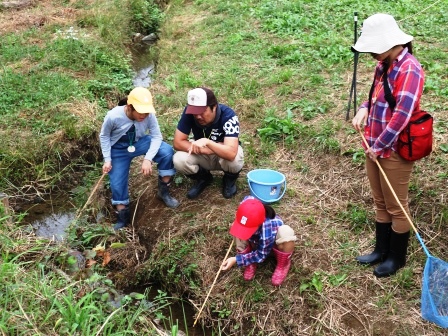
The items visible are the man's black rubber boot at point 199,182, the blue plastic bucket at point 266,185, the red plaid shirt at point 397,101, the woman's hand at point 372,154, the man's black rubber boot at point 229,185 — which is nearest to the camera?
the red plaid shirt at point 397,101

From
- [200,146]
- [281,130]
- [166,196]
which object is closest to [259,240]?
[200,146]

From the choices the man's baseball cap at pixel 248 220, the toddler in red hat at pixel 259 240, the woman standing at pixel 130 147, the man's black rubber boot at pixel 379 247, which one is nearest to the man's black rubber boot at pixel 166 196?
the woman standing at pixel 130 147

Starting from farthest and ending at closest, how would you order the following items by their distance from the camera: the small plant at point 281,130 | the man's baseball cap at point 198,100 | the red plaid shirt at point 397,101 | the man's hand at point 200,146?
the small plant at point 281,130 → the man's hand at point 200,146 → the man's baseball cap at point 198,100 → the red plaid shirt at point 397,101

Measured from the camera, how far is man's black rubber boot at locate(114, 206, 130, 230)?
4.74 meters

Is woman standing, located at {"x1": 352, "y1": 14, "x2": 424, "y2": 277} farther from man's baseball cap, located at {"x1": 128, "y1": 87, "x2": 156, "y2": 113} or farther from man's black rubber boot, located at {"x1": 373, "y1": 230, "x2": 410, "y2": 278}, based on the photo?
man's baseball cap, located at {"x1": 128, "y1": 87, "x2": 156, "y2": 113}

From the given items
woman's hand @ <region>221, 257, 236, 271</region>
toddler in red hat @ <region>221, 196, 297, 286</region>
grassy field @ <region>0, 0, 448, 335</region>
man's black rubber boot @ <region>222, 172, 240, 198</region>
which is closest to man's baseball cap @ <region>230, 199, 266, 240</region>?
toddler in red hat @ <region>221, 196, 297, 286</region>

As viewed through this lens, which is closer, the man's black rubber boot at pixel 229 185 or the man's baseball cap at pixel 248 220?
the man's baseball cap at pixel 248 220

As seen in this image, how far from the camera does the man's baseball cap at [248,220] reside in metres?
3.32

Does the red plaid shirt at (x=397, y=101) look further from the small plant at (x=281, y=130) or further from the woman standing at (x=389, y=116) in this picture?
the small plant at (x=281, y=130)

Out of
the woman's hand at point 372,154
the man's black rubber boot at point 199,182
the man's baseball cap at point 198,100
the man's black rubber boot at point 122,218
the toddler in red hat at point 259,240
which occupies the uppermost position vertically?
the man's baseball cap at point 198,100

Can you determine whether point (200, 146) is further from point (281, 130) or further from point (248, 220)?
point (281, 130)

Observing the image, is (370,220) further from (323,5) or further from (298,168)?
(323,5)

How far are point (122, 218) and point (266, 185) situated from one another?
5.18 feet

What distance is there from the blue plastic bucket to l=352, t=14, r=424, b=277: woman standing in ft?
3.54
